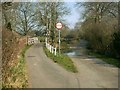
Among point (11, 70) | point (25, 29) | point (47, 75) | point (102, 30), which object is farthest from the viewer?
point (25, 29)

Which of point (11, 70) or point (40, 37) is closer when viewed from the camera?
point (11, 70)

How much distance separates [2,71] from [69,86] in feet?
9.31

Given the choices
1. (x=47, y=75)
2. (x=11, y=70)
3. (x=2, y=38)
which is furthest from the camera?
(x=47, y=75)

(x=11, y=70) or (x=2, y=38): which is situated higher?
(x=2, y=38)

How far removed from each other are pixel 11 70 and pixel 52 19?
120 ft

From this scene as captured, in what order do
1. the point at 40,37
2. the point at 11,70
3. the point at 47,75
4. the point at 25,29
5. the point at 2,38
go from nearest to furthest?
the point at 2,38 → the point at 11,70 → the point at 47,75 → the point at 25,29 → the point at 40,37

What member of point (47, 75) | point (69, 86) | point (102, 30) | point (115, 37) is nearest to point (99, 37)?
point (102, 30)

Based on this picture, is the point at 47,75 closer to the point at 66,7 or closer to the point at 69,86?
the point at 69,86

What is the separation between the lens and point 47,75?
13742 mm

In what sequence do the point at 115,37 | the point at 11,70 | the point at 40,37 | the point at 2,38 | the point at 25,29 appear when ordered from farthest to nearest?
1. the point at 40,37
2. the point at 25,29
3. the point at 115,37
4. the point at 11,70
5. the point at 2,38

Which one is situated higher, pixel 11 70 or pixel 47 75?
pixel 11 70

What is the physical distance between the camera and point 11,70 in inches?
422

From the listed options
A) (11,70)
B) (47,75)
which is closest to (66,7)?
(47,75)

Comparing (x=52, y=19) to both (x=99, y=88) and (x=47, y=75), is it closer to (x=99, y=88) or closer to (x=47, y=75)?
(x=47, y=75)
